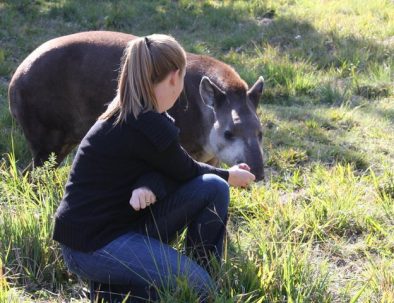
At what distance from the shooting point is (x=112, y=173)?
377cm

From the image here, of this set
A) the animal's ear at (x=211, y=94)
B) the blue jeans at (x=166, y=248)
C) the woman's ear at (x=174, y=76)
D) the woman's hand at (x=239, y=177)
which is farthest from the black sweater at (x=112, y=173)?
the animal's ear at (x=211, y=94)

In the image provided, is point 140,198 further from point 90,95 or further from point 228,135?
point 90,95

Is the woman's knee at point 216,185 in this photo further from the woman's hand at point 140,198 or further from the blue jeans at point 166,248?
the woman's hand at point 140,198

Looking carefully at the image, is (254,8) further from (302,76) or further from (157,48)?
(157,48)

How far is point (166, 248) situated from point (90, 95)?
2.57 meters

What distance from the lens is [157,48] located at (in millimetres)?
3727

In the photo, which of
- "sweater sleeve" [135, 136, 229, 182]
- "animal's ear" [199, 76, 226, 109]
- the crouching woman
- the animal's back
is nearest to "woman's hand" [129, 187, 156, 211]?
the crouching woman

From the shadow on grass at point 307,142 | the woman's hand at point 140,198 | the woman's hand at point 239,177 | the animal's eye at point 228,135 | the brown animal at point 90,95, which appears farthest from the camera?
the shadow on grass at point 307,142

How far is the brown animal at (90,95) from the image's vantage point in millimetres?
5613

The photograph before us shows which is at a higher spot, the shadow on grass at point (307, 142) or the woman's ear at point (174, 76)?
the woman's ear at point (174, 76)

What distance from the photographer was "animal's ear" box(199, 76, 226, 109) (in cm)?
546

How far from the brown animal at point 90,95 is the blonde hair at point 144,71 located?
5.73 ft

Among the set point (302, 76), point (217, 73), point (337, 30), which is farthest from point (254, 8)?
point (217, 73)

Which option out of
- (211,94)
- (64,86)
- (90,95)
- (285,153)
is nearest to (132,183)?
(211,94)
